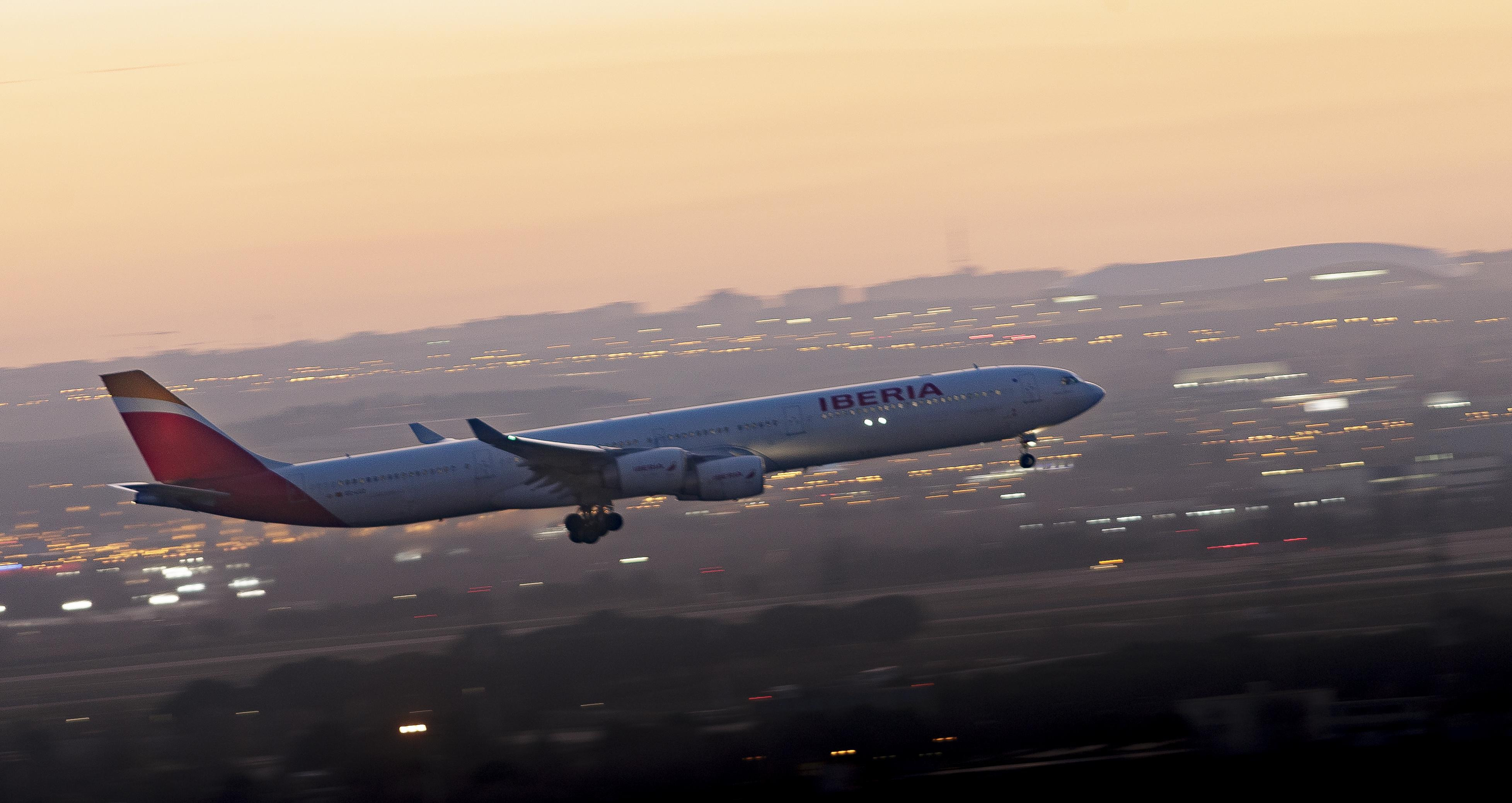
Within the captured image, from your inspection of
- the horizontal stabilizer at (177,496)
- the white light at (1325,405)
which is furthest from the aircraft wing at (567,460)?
the white light at (1325,405)

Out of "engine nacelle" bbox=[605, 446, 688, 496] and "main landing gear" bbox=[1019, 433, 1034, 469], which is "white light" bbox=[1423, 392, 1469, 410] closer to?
"main landing gear" bbox=[1019, 433, 1034, 469]

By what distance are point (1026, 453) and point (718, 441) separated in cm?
1477

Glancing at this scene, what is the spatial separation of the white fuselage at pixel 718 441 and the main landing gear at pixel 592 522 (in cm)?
87

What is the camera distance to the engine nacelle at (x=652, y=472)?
53.2 metres

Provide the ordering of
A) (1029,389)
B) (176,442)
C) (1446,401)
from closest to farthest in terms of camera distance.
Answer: (176,442), (1029,389), (1446,401)

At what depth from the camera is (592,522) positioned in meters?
55.6

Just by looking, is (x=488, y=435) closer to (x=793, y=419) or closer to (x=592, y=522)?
(x=592, y=522)

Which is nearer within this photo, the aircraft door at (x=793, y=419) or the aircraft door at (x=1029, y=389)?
the aircraft door at (x=793, y=419)

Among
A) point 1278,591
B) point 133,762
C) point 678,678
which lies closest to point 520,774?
point 678,678

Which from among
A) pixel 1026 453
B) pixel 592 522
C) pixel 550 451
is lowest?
pixel 592 522

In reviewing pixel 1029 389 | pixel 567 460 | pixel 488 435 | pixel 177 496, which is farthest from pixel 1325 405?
pixel 177 496

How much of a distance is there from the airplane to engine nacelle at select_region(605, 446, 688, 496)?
0.16 feet

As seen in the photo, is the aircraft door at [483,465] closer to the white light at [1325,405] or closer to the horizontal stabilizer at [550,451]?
the horizontal stabilizer at [550,451]

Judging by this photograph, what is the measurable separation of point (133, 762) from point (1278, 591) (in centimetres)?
5265
